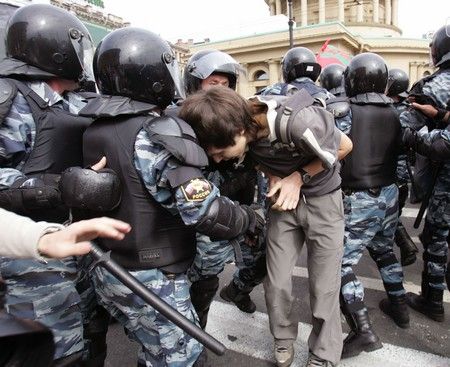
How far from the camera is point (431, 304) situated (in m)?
3.02

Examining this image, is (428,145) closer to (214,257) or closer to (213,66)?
(214,257)

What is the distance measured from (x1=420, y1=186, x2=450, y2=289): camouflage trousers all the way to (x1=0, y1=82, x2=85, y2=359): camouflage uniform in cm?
251

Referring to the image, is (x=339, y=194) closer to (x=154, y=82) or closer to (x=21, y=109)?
(x=154, y=82)

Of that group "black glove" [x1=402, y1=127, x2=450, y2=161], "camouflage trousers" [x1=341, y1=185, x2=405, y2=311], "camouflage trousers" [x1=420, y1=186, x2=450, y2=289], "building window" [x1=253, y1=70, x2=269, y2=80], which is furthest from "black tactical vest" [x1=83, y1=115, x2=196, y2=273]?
"building window" [x1=253, y1=70, x2=269, y2=80]

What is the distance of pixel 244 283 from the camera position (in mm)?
3051

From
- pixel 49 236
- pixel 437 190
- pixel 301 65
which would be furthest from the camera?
pixel 301 65

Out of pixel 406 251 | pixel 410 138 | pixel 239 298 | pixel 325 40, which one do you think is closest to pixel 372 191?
pixel 410 138

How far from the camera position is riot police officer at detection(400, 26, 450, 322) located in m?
2.80

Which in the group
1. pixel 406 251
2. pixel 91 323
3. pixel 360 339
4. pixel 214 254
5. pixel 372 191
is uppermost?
pixel 372 191

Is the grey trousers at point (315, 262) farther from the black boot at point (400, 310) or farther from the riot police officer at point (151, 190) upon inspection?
the black boot at point (400, 310)

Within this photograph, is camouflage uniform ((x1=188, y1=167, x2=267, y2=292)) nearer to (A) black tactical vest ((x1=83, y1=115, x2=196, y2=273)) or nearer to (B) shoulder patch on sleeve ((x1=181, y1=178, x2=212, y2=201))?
(A) black tactical vest ((x1=83, y1=115, x2=196, y2=273))

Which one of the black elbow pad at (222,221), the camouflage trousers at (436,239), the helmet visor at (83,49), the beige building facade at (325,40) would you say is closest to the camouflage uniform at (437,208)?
the camouflage trousers at (436,239)

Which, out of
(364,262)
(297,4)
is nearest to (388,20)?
(297,4)

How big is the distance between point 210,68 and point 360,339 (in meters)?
2.33
